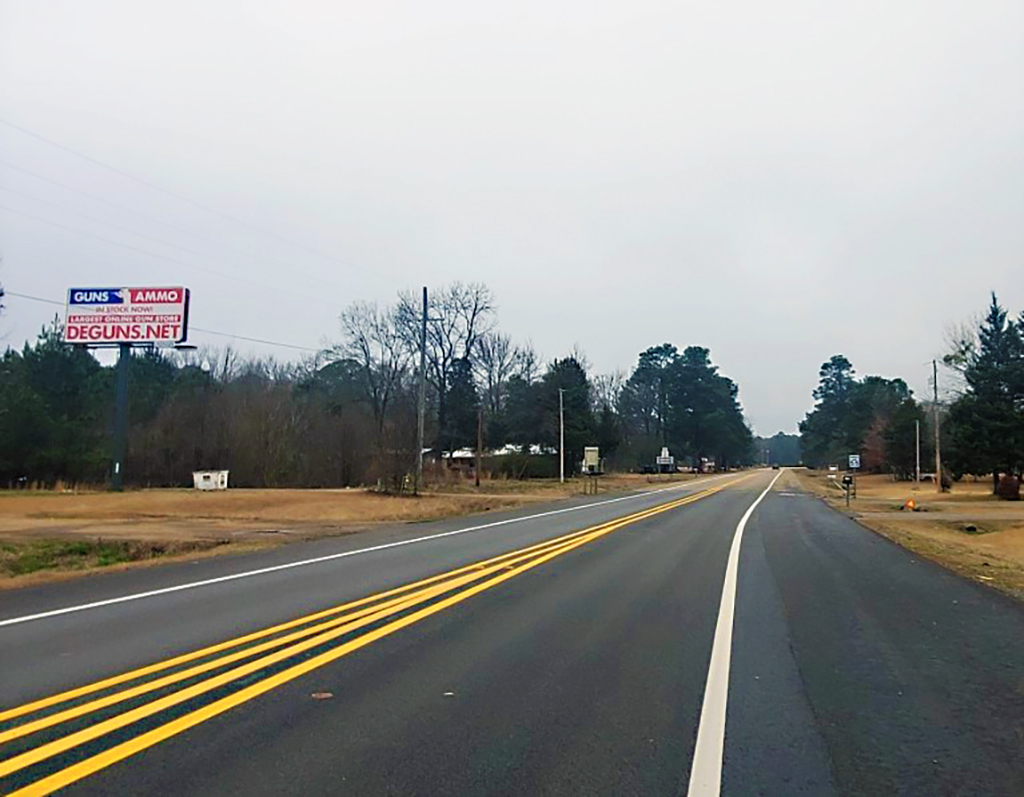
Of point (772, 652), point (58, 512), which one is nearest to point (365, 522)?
point (58, 512)

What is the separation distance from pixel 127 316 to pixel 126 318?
120 millimetres

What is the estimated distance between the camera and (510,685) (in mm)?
7016

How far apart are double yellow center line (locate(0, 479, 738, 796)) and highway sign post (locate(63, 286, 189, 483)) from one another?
4049cm

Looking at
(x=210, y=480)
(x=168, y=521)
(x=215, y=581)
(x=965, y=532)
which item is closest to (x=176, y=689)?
(x=215, y=581)

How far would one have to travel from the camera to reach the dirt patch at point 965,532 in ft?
54.1

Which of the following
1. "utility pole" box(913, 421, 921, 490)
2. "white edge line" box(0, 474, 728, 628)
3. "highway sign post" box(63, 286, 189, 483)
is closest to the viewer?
"white edge line" box(0, 474, 728, 628)

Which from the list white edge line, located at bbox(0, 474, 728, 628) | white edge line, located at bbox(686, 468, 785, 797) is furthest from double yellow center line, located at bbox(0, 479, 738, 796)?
white edge line, located at bbox(686, 468, 785, 797)

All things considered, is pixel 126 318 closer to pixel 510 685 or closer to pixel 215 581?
pixel 215 581

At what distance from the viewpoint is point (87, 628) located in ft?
30.9

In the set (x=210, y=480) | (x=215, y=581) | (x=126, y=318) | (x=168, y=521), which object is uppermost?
(x=126, y=318)

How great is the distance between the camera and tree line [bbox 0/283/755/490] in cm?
5109

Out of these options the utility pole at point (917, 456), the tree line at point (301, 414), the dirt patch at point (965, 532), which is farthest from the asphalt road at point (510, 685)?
the utility pole at point (917, 456)

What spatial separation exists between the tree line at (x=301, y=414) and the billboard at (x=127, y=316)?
534cm

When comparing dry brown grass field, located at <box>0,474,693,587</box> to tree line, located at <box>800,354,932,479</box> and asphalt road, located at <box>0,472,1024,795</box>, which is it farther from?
tree line, located at <box>800,354,932,479</box>
